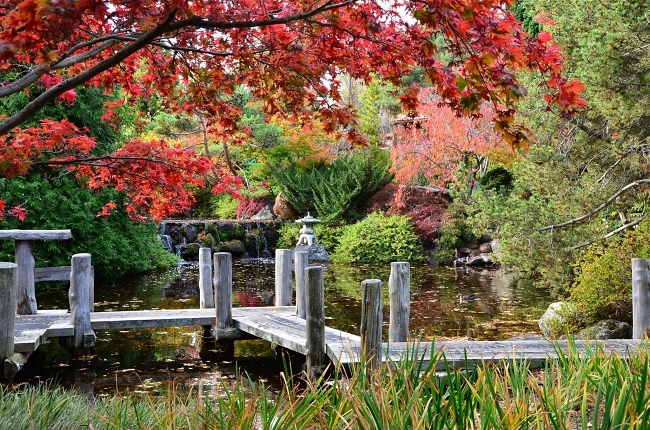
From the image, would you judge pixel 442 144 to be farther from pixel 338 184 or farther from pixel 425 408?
pixel 425 408

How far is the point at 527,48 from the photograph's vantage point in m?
3.60

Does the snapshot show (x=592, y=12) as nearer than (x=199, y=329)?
Yes

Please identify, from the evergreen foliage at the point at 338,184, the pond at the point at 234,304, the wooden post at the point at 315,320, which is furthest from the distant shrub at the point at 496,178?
the wooden post at the point at 315,320

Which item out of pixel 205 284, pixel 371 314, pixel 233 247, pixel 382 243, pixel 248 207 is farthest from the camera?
pixel 248 207

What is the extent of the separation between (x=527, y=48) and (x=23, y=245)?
6.90m

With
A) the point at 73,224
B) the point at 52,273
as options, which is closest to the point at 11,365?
the point at 52,273

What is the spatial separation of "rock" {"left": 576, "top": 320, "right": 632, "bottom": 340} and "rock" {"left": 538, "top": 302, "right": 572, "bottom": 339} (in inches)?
18.3

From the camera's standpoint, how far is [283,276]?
9.40 metres

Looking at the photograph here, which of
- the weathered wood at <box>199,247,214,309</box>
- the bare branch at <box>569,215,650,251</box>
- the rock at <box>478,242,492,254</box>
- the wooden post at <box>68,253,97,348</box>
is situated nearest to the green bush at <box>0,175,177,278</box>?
the weathered wood at <box>199,247,214,309</box>

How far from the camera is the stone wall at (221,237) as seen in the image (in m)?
21.1

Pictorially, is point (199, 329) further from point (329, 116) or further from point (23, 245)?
point (329, 116)

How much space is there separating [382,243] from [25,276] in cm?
1331

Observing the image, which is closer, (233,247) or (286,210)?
(233,247)

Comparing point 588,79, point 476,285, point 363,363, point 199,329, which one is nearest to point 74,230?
point 199,329
